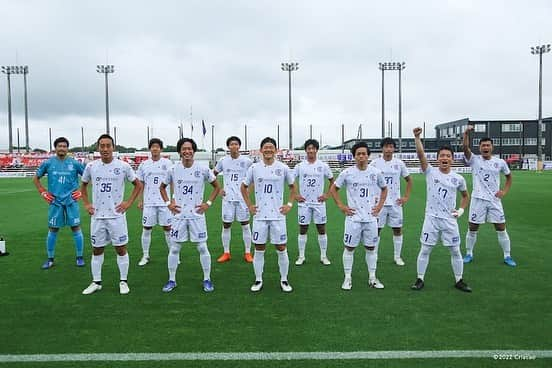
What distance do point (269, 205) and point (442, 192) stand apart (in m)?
2.43

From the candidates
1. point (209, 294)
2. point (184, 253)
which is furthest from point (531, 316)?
point (184, 253)

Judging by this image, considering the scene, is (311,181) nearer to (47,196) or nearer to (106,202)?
(106,202)

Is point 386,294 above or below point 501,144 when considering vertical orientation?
below

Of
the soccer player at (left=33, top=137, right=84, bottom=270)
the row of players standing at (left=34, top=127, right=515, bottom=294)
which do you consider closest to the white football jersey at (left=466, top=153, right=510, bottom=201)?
the row of players standing at (left=34, top=127, right=515, bottom=294)

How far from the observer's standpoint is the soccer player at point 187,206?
5879mm

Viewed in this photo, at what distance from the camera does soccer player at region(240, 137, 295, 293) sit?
582cm

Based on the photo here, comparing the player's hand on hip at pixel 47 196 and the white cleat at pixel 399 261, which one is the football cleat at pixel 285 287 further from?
the player's hand on hip at pixel 47 196

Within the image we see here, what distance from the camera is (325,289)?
19.7 feet

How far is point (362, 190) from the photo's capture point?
231 inches

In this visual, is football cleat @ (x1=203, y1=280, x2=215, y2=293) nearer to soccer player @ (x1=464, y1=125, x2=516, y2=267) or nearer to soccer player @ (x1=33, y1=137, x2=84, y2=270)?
soccer player @ (x1=33, y1=137, x2=84, y2=270)

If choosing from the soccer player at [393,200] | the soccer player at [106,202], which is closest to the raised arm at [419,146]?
the soccer player at [393,200]

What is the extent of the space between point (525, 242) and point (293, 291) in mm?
6097

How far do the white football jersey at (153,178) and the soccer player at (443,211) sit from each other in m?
4.49

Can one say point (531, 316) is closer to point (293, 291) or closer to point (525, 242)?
point (293, 291)
